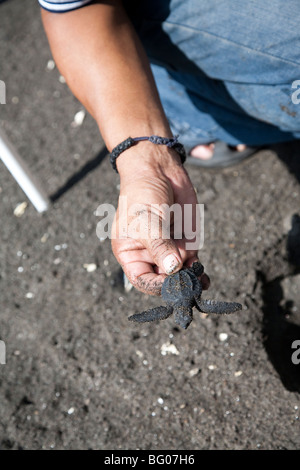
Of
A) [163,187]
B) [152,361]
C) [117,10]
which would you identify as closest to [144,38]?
[117,10]

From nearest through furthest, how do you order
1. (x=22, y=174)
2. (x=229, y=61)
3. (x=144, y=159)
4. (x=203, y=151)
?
(x=144, y=159)
(x=229, y=61)
(x=22, y=174)
(x=203, y=151)

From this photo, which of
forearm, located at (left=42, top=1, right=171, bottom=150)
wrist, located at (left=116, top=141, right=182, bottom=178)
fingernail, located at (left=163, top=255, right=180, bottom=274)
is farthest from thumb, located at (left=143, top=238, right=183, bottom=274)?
forearm, located at (left=42, top=1, right=171, bottom=150)

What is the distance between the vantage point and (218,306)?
110 centimetres

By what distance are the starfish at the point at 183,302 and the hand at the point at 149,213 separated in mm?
33

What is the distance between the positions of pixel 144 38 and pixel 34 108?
101 centimetres

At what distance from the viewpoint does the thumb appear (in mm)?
1051

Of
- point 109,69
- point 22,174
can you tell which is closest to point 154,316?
point 109,69

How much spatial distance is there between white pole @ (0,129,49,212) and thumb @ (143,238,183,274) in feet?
3.02

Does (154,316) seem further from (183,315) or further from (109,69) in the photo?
(109,69)

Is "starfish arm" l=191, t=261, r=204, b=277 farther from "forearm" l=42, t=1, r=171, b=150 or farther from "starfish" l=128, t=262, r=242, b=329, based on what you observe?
"forearm" l=42, t=1, r=171, b=150

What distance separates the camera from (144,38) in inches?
62.7

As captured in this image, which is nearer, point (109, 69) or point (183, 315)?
point (183, 315)

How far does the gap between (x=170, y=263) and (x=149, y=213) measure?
0.48 feet

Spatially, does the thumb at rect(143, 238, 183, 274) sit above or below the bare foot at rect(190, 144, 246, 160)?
above
